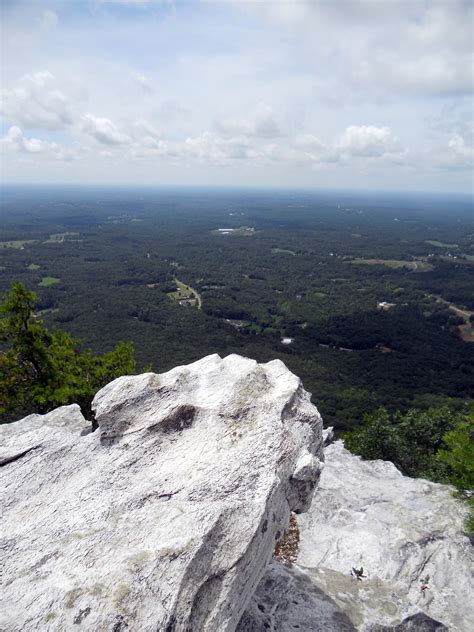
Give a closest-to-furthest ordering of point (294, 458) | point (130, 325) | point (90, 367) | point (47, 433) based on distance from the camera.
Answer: point (294, 458), point (47, 433), point (90, 367), point (130, 325)

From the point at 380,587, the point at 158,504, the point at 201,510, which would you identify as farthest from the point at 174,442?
the point at 380,587

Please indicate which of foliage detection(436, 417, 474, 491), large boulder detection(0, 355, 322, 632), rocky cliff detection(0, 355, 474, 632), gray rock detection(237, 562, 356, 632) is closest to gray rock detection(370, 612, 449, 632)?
rocky cliff detection(0, 355, 474, 632)

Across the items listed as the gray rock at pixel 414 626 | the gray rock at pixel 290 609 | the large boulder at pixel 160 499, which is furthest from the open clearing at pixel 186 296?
the gray rock at pixel 414 626

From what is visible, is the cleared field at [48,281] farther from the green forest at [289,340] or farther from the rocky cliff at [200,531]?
the rocky cliff at [200,531]

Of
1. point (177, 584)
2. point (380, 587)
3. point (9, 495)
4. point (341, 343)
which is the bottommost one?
point (341, 343)

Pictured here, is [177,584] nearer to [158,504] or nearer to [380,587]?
[158,504]

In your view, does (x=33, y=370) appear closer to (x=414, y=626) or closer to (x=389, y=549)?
(x=389, y=549)

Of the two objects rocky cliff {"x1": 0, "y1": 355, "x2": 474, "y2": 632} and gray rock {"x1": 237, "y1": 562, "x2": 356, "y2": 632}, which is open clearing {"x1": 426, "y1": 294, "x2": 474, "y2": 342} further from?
gray rock {"x1": 237, "y1": 562, "x2": 356, "y2": 632}
